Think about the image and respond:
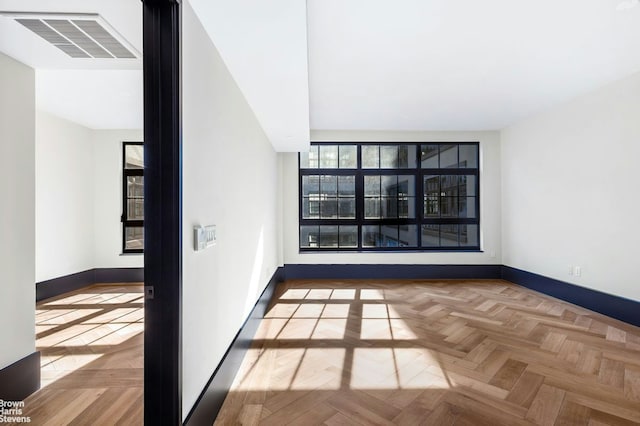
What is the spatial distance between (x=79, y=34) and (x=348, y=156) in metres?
4.18

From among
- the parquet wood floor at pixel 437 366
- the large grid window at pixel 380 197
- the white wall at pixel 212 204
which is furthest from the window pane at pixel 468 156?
the white wall at pixel 212 204

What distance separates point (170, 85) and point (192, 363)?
1.30 meters

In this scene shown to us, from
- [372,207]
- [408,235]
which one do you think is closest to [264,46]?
[372,207]

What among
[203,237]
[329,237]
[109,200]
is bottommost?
[329,237]

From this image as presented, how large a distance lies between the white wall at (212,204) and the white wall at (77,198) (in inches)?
132

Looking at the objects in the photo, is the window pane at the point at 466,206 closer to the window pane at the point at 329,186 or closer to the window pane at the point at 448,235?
the window pane at the point at 448,235

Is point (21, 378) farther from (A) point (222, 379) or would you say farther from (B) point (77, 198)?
(B) point (77, 198)

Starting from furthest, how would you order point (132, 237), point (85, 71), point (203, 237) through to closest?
point (132, 237), point (85, 71), point (203, 237)

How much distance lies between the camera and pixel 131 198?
5.09 meters

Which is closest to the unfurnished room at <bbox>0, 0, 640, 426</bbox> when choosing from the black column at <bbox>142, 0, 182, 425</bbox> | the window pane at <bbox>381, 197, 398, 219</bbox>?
the black column at <bbox>142, 0, 182, 425</bbox>

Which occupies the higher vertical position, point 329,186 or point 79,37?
point 79,37

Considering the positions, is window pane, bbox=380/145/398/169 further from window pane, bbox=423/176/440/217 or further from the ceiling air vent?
the ceiling air vent

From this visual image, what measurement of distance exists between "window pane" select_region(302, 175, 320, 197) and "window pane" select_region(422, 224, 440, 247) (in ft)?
7.03

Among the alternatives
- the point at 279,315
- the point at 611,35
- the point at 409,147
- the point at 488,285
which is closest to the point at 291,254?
the point at 279,315
